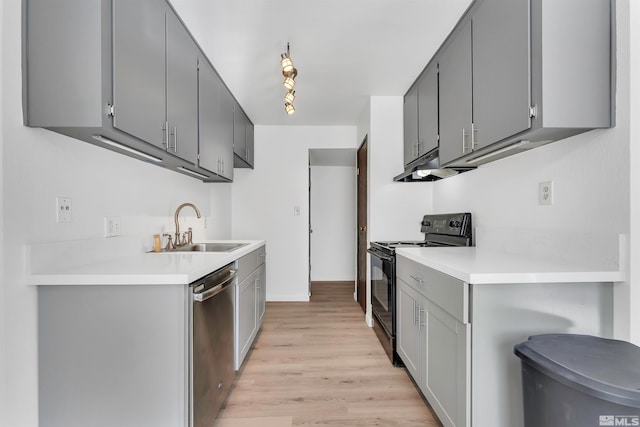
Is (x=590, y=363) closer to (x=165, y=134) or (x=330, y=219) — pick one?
(x=165, y=134)

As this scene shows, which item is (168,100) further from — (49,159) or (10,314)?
(10,314)

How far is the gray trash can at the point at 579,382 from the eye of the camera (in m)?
0.80

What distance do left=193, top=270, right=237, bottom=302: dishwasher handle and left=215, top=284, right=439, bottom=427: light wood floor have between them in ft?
2.51

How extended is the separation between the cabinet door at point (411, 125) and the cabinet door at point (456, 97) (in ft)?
1.79

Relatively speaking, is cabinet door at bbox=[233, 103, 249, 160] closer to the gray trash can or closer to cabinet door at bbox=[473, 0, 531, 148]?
cabinet door at bbox=[473, 0, 531, 148]

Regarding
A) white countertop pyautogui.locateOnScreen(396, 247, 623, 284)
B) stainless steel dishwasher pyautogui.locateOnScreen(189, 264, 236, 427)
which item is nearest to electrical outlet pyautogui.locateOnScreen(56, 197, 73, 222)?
stainless steel dishwasher pyautogui.locateOnScreen(189, 264, 236, 427)

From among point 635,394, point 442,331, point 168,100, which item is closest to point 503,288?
point 442,331

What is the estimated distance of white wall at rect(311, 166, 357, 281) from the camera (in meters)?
5.27

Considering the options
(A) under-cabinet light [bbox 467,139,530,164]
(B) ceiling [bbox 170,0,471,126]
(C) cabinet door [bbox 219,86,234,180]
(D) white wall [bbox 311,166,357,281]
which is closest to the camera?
(A) under-cabinet light [bbox 467,139,530,164]

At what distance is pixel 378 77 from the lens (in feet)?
8.61

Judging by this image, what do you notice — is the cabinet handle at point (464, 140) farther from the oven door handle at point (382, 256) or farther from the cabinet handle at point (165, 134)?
the cabinet handle at point (165, 134)

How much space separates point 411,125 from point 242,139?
180cm

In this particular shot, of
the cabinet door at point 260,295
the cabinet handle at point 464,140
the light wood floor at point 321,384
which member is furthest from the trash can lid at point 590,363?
the cabinet door at point 260,295

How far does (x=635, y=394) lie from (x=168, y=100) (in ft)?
7.16
